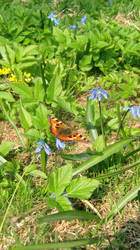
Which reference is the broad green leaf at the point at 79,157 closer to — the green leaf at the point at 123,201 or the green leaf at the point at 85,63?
the green leaf at the point at 123,201

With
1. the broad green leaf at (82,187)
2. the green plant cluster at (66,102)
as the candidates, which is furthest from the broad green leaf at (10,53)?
the broad green leaf at (82,187)

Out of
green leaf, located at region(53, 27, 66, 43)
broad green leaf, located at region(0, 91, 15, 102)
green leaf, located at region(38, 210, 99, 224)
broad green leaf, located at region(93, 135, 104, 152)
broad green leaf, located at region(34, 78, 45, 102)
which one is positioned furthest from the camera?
green leaf, located at region(53, 27, 66, 43)

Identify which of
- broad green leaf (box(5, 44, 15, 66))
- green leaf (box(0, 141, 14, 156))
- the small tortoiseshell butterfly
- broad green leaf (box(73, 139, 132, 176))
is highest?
broad green leaf (box(5, 44, 15, 66))

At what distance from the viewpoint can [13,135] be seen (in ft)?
9.28

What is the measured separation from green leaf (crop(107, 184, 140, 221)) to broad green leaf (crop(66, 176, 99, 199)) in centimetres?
22

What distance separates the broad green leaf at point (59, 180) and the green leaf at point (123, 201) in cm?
39

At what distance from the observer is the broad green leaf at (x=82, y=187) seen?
1.94 metres

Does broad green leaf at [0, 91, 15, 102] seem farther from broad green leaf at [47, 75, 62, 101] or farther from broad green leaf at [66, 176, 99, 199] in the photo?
broad green leaf at [66, 176, 99, 199]

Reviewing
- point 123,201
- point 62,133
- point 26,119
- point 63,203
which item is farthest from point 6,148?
point 123,201

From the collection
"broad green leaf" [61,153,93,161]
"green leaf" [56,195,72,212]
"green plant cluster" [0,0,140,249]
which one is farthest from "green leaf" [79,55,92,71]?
"green leaf" [56,195,72,212]

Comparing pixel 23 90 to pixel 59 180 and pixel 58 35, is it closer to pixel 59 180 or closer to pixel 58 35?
pixel 58 35

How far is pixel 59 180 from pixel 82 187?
0.55ft

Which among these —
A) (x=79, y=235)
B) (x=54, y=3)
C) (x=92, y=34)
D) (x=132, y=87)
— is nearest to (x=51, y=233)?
(x=79, y=235)

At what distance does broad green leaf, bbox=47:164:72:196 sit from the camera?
1954mm
